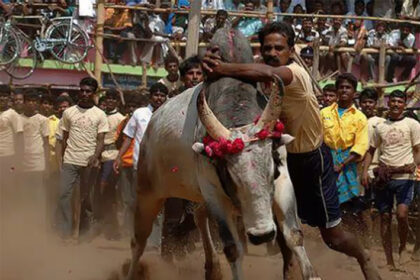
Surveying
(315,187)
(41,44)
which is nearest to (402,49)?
(41,44)

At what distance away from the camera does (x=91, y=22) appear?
551 inches

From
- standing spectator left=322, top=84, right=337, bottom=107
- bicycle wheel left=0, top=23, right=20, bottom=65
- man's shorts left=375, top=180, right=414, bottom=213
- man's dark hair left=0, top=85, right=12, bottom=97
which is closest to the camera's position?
man's shorts left=375, top=180, right=414, bottom=213

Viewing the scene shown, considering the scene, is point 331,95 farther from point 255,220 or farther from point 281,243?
point 255,220

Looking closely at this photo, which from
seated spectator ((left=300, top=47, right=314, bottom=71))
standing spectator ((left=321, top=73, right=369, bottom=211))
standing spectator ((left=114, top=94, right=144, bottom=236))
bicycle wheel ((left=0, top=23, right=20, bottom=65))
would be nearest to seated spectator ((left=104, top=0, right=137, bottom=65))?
bicycle wheel ((left=0, top=23, right=20, bottom=65))

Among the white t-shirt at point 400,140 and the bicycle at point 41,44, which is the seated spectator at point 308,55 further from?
the white t-shirt at point 400,140

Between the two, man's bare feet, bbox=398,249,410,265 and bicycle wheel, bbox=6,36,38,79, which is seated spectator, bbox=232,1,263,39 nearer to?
bicycle wheel, bbox=6,36,38,79

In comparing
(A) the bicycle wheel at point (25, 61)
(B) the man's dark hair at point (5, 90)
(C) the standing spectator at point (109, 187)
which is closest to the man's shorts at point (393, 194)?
(C) the standing spectator at point (109, 187)

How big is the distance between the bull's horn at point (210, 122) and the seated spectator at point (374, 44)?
879cm

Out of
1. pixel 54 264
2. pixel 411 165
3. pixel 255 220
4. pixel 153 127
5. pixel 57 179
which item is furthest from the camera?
pixel 57 179

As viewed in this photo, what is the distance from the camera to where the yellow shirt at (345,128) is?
335 inches

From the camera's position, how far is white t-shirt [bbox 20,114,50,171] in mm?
9977

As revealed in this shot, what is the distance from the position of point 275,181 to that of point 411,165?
3.75 m

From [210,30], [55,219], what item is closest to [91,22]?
[210,30]

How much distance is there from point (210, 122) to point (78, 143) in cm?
465
